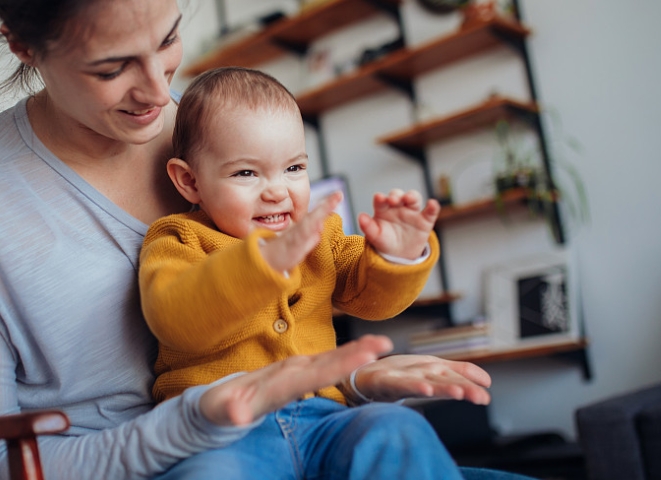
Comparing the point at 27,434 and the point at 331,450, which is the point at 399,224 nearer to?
the point at 331,450

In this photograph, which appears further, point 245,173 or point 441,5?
point 441,5

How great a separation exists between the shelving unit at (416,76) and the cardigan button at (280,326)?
1869mm

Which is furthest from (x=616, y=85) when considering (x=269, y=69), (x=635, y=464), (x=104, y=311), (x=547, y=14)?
(x=104, y=311)

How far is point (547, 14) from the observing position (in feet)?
10.2

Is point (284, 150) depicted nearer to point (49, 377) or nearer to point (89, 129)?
point (89, 129)

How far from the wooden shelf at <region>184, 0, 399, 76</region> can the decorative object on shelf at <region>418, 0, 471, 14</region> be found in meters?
0.17

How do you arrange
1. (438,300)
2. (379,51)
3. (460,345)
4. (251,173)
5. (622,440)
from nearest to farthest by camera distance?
(251,173) < (622,440) < (460,345) < (438,300) < (379,51)

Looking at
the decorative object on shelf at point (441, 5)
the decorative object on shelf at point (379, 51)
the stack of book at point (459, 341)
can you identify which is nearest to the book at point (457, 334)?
the stack of book at point (459, 341)

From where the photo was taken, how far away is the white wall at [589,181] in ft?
9.48

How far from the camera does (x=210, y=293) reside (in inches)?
32.3

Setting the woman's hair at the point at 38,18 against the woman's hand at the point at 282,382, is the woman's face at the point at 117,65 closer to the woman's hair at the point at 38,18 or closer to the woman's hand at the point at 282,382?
the woman's hair at the point at 38,18

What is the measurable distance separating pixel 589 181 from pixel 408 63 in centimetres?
99

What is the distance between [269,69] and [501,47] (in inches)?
Result: 57.9

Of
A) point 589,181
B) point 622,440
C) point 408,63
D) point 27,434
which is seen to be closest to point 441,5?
point 408,63
